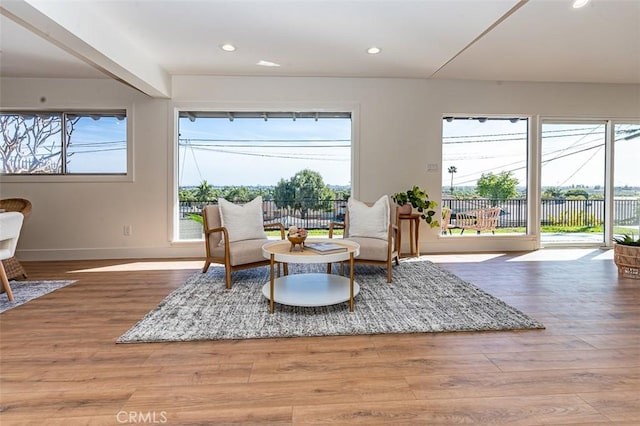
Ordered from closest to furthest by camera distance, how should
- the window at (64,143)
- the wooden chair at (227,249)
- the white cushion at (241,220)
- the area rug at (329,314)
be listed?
the area rug at (329,314) → the wooden chair at (227,249) → the white cushion at (241,220) → the window at (64,143)

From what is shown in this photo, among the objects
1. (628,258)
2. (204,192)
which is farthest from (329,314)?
(628,258)

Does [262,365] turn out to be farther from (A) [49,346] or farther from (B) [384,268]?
(B) [384,268]

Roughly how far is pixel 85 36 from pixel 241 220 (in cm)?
215

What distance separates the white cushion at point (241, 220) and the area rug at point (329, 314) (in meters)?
0.57

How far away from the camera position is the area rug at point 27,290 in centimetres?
277

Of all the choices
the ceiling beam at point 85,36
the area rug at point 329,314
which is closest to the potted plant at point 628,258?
the area rug at point 329,314

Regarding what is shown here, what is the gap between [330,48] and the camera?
3.75 meters

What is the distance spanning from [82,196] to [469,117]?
6.00 m

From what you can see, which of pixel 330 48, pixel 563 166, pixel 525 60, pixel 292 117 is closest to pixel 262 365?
pixel 330 48

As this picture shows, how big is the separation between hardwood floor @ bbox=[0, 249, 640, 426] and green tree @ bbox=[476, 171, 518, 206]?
9.21ft

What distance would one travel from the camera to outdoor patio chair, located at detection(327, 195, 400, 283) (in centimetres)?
339

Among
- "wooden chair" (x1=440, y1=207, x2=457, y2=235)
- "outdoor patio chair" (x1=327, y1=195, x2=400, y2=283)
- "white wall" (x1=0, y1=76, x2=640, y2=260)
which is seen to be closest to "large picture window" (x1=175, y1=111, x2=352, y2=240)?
"white wall" (x1=0, y1=76, x2=640, y2=260)

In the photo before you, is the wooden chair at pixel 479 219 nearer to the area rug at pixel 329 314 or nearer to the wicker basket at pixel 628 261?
the wicker basket at pixel 628 261

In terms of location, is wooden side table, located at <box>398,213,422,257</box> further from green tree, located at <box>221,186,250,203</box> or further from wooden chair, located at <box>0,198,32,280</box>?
wooden chair, located at <box>0,198,32,280</box>
